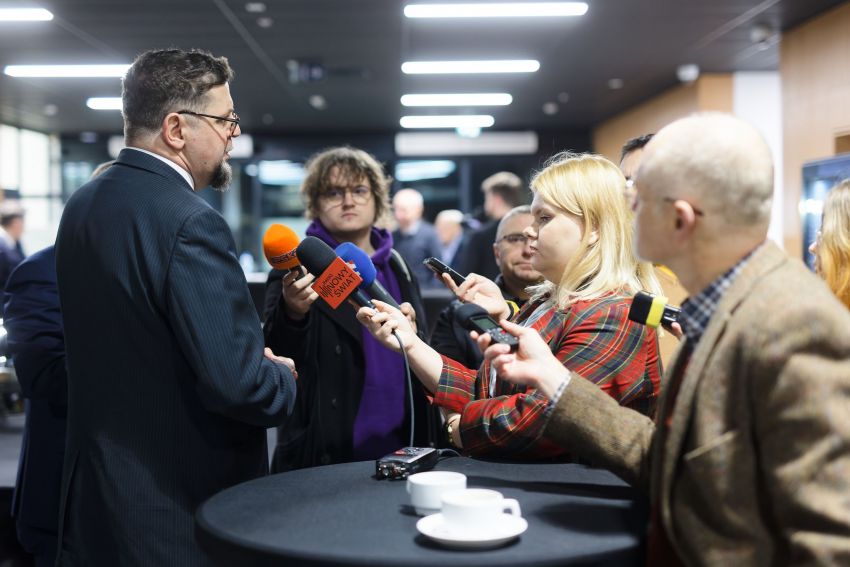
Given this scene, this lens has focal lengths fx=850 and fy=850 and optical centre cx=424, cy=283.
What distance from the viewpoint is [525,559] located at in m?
1.13

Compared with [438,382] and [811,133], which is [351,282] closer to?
[438,382]

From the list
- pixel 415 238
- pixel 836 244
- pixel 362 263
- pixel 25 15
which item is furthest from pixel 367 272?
pixel 415 238

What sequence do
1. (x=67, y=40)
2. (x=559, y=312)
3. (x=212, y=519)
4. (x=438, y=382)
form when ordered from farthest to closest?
(x=67, y=40) < (x=438, y=382) < (x=559, y=312) < (x=212, y=519)

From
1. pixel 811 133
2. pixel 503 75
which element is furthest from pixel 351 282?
pixel 503 75

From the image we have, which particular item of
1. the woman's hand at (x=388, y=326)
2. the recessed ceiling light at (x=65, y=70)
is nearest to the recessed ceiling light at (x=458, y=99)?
the recessed ceiling light at (x=65, y=70)

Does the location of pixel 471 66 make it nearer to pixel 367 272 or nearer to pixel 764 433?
pixel 367 272

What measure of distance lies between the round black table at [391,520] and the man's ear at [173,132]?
71cm

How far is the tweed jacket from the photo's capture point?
102 centimetres

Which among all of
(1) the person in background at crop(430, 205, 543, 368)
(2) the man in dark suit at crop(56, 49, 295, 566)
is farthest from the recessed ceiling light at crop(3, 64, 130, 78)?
(2) the man in dark suit at crop(56, 49, 295, 566)

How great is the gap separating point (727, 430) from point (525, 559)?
12.4 inches

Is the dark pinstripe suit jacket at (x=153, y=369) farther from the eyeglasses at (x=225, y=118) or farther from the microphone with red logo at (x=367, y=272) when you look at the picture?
the microphone with red logo at (x=367, y=272)

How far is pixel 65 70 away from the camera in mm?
7973

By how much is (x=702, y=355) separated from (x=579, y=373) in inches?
18.9

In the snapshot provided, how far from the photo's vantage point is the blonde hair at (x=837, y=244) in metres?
2.53
